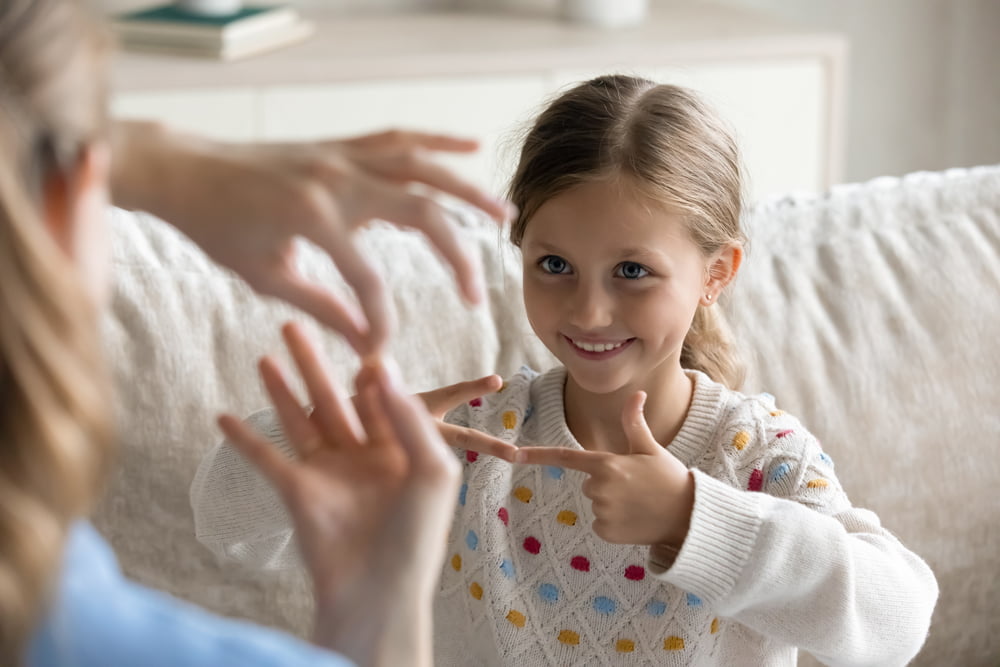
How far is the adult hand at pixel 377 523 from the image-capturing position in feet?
2.49

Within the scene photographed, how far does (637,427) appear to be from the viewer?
1.06 m

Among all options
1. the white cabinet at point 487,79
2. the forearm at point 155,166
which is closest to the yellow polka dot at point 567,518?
the forearm at point 155,166

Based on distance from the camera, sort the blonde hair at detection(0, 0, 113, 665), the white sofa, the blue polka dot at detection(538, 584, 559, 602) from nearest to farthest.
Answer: the blonde hair at detection(0, 0, 113, 665) < the blue polka dot at detection(538, 584, 559, 602) < the white sofa

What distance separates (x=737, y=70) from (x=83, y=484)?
7.50 feet

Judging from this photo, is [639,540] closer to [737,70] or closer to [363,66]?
[363,66]

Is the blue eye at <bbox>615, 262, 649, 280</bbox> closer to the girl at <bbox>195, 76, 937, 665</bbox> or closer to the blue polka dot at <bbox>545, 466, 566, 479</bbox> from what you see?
the girl at <bbox>195, 76, 937, 665</bbox>

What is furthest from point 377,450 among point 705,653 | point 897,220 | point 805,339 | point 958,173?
point 958,173

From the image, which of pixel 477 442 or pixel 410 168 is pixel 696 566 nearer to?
pixel 477 442

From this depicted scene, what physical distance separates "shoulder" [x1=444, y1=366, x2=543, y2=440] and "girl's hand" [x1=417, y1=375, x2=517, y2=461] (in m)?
0.13

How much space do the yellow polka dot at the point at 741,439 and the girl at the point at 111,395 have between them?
1.52 ft

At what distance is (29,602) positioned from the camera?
60cm

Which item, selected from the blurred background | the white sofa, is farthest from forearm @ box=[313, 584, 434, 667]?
the blurred background

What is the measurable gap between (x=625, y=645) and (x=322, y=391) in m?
0.51

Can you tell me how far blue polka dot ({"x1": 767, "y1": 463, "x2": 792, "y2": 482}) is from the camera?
1.18 m
